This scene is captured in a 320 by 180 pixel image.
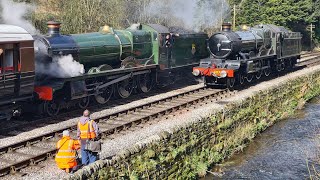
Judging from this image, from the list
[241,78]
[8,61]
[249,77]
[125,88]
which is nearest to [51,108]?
[8,61]

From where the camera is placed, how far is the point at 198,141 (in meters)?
11.9

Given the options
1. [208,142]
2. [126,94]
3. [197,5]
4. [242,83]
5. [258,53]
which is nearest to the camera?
[208,142]

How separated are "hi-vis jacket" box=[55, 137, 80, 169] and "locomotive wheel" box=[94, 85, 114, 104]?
7.88m

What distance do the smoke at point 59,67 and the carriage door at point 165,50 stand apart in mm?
5968

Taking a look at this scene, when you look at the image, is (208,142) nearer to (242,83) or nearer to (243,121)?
(243,121)

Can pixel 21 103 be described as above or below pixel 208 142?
above

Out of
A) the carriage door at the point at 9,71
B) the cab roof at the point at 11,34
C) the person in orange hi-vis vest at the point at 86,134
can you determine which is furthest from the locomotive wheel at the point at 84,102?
the person in orange hi-vis vest at the point at 86,134

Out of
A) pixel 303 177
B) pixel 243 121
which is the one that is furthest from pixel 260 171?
Answer: pixel 243 121

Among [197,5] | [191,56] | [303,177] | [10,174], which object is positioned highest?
[197,5]

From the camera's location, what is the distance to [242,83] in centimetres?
2189

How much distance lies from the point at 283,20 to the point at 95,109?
3632 centimetres

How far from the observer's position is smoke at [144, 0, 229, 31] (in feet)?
91.3

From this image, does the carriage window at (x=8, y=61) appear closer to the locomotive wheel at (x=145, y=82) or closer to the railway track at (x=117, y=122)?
the railway track at (x=117, y=122)

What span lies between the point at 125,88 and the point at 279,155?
A: 7.85 meters
